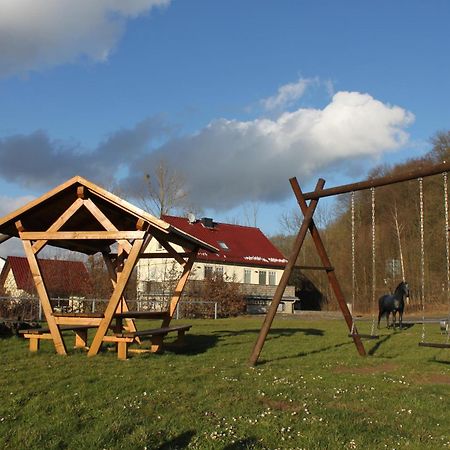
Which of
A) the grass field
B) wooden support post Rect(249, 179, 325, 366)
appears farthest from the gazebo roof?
the grass field

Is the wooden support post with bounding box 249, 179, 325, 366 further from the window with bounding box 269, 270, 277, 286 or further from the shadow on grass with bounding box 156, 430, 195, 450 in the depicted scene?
the window with bounding box 269, 270, 277, 286

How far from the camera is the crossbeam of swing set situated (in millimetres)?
9453

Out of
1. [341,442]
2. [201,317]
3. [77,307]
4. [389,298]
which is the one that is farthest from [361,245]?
[341,442]

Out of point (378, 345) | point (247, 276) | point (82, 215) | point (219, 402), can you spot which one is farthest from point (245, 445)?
point (247, 276)

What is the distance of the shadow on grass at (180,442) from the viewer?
4.92 m

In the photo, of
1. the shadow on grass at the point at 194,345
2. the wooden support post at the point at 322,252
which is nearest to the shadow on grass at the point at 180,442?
the shadow on grass at the point at 194,345

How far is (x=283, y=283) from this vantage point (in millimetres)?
10891

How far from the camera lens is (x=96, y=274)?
1252 inches

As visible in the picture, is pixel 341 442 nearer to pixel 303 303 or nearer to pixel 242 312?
pixel 242 312

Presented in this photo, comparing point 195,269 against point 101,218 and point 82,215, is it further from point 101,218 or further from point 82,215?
point 101,218

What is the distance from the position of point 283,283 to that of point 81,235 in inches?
161

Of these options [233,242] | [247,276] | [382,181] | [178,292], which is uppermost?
[233,242]

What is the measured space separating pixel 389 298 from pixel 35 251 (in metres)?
14.4

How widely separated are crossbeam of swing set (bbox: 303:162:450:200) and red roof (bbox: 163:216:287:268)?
103ft
